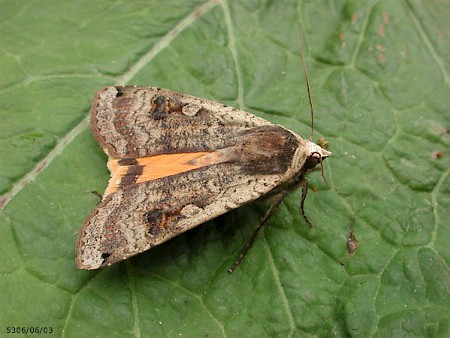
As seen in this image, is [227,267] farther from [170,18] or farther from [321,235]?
[170,18]

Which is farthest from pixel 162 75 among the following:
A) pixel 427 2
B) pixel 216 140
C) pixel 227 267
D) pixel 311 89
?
pixel 427 2

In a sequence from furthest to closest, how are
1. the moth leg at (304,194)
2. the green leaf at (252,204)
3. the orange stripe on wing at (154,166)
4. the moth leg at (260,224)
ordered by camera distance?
the moth leg at (304,194)
the moth leg at (260,224)
the orange stripe on wing at (154,166)
the green leaf at (252,204)

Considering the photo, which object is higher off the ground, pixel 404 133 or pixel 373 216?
pixel 404 133

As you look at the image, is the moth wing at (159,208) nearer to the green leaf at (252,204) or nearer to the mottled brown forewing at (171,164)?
the mottled brown forewing at (171,164)

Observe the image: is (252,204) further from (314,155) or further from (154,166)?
(154,166)

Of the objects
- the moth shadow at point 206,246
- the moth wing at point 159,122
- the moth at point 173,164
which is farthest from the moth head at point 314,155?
the moth shadow at point 206,246

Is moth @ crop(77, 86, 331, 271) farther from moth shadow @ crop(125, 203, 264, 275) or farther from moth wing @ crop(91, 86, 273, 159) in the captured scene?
moth shadow @ crop(125, 203, 264, 275)
